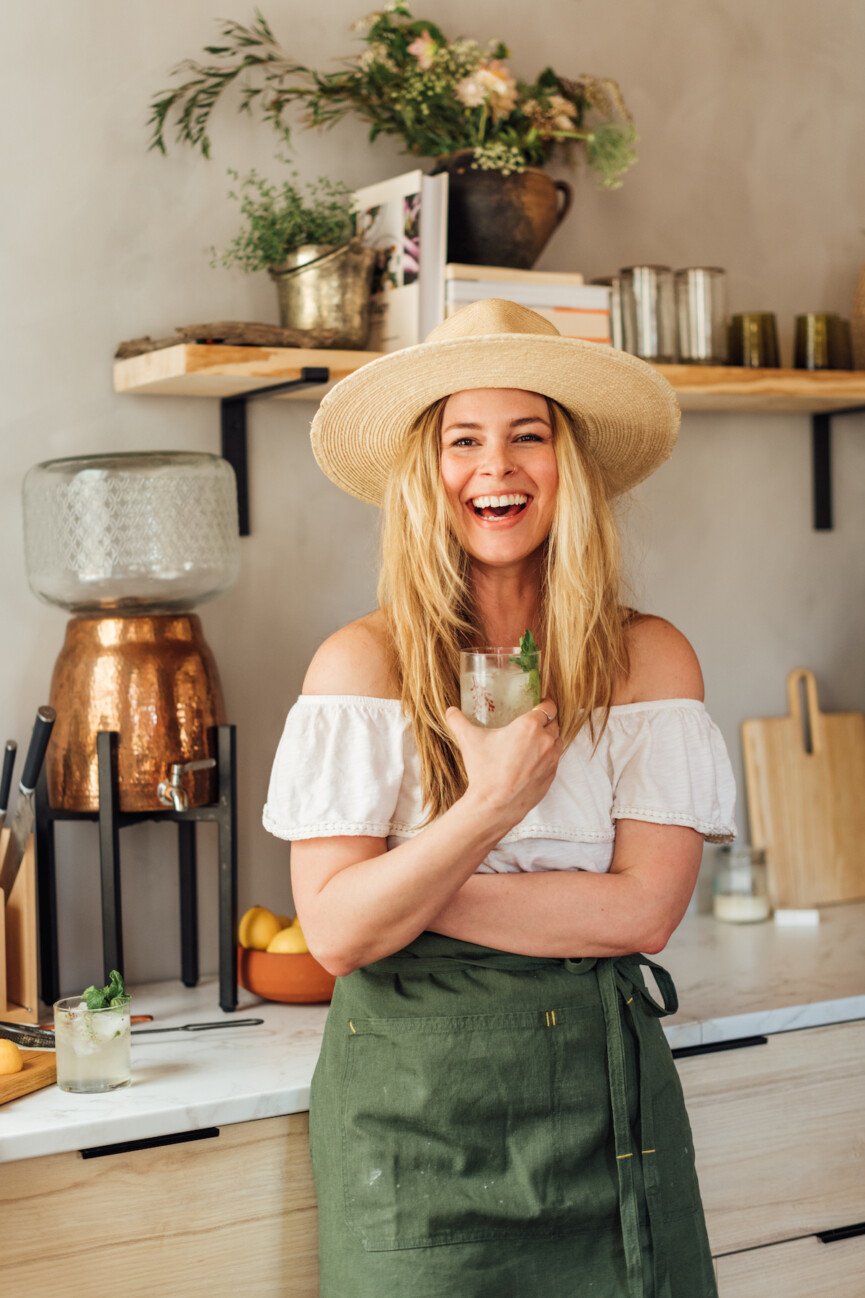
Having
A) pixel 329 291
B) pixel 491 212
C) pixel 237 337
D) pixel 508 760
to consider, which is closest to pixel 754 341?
pixel 491 212

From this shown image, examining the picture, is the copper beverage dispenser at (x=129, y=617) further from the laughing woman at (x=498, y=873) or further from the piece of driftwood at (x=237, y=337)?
the laughing woman at (x=498, y=873)

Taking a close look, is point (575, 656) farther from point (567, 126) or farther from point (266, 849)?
point (567, 126)

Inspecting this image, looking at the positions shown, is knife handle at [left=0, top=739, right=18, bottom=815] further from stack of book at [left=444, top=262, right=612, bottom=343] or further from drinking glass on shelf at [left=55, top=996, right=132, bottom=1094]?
stack of book at [left=444, top=262, right=612, bottom=343]

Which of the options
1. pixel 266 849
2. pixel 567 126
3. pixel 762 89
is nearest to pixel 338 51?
pixel 567 126

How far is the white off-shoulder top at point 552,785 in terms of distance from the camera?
1497 mm

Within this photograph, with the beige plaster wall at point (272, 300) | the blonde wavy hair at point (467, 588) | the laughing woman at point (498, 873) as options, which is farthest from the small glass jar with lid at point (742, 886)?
the blonde wavy hair at point (467, 588)

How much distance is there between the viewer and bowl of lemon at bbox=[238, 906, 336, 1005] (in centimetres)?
195

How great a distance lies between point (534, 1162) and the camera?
150cm

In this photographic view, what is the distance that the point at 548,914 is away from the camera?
1.52 meters

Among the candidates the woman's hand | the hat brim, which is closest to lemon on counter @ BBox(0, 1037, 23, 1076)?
the woman's hand

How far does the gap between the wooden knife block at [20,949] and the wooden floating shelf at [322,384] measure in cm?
65

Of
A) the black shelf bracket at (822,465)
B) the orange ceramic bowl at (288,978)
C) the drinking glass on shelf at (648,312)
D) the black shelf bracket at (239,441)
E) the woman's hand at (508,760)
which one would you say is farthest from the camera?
the black shelf bracket at (822,465)

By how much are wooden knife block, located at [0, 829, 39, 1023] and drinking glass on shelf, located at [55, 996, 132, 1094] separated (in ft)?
0.76

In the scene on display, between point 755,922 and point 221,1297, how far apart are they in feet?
3.98
